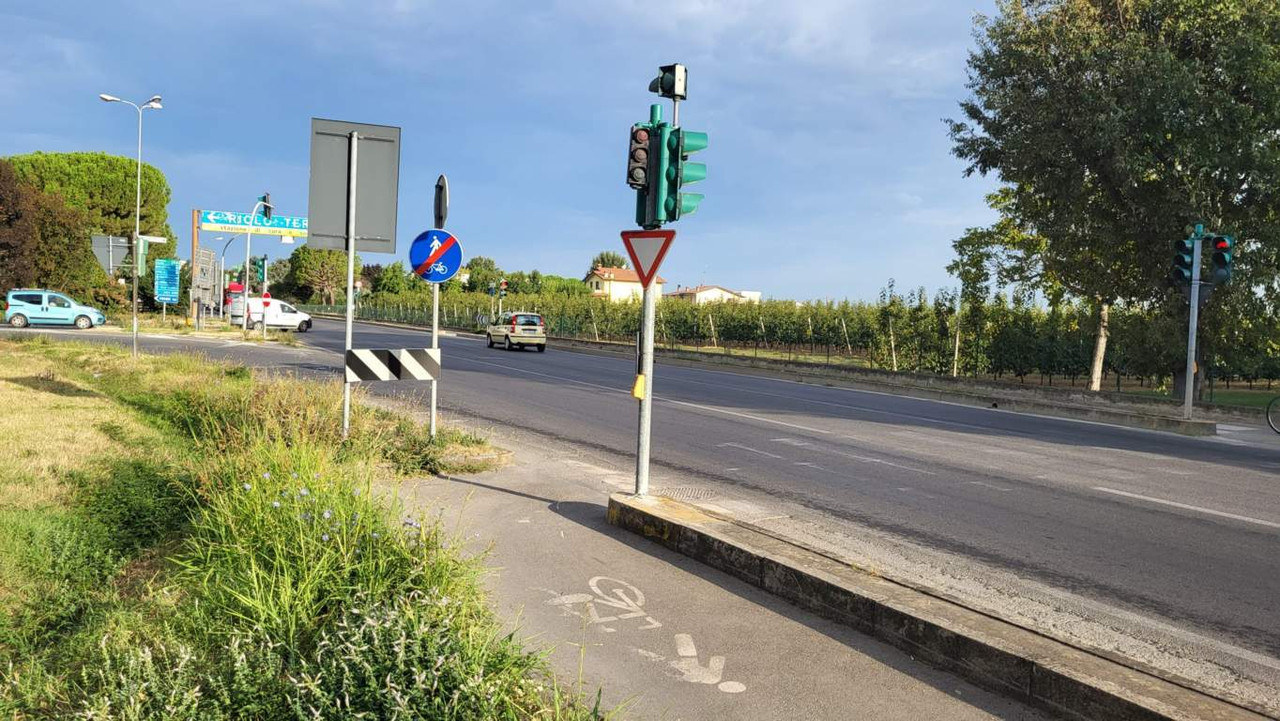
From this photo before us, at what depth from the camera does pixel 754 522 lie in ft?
22.8

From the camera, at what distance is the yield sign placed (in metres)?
6.91

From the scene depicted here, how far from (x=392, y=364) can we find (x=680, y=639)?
17.7 feet

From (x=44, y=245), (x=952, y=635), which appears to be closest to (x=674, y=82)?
(x=952, y=635)

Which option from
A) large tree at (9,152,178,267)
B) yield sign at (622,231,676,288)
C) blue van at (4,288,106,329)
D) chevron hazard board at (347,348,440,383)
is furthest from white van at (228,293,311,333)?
yield sign at (622,231,676,288)

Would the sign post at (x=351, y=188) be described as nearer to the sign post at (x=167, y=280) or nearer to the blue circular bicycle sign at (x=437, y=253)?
the blue circular bicycle sign at (x=437, y=253)

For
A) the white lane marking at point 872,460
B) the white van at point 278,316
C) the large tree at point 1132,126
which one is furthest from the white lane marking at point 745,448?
the white van at point 278,316

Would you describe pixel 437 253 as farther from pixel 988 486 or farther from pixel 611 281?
pixel 611 281

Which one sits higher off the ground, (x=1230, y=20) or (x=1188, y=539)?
(x=1230, y=20)

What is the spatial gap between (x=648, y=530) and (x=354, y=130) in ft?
18.5

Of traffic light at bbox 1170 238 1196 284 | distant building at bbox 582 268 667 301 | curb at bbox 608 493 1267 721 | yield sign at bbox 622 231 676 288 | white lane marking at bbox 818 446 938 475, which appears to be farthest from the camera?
distant building at bbox 582 268 667 301

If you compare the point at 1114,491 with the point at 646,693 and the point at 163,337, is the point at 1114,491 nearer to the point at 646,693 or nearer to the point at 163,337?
the point at 646,693

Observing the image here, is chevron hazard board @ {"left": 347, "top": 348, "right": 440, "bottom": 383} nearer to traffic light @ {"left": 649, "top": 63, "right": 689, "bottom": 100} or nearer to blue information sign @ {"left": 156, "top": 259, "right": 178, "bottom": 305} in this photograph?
traffic light @ {"left": 649, "top": 63, "right": 689, "bottom": 100}

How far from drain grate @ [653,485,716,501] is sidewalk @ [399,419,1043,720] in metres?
1.47

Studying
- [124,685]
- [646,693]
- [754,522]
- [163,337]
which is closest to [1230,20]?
A: [754,522]
